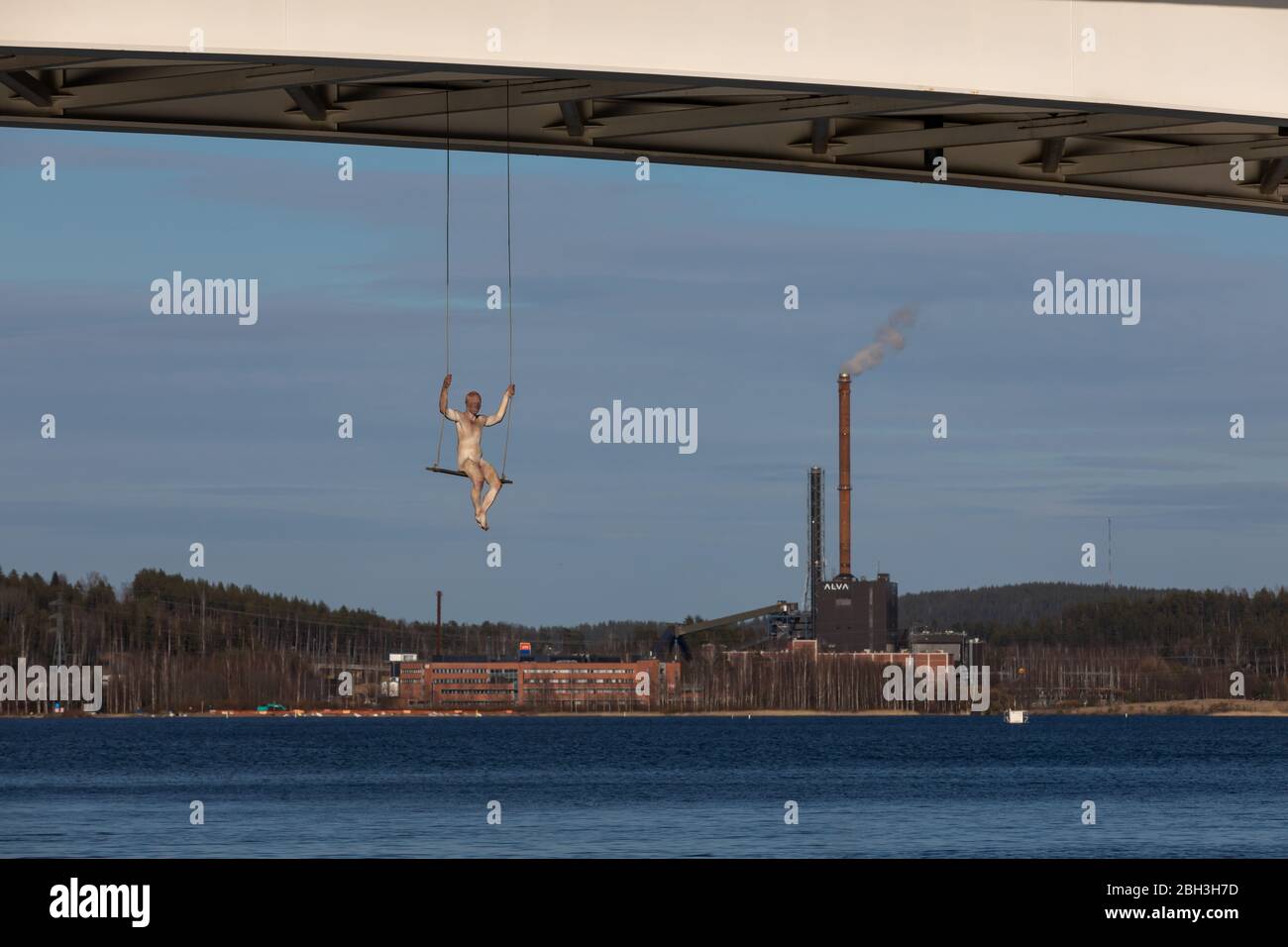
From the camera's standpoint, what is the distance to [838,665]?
529 feet

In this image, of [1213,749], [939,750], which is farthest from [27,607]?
A: [1213,749]

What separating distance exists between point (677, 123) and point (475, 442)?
8.68 feet

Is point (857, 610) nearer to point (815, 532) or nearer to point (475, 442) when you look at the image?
point (815, 532)

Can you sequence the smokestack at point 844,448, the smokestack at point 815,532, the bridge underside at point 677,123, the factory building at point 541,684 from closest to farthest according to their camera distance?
the bridge underside at point 677,123 → the smokestack at point 844,448 → the smokestack at point 815,532 → the factory building at point 541,684

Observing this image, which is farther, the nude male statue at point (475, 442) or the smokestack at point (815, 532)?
the smokestack at point (815, 532)

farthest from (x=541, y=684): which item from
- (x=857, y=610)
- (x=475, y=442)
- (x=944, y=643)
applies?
(x=475, y=442)

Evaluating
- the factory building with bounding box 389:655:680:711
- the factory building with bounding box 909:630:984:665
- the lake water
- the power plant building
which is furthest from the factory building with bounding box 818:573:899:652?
the factory building with bounding box 389:655:680:711

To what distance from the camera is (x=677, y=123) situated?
12.2 meters

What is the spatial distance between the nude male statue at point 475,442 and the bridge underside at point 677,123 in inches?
75.1

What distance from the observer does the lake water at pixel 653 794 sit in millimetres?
54750

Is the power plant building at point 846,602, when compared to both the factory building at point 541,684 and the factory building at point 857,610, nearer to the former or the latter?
the factory building at point 857,610

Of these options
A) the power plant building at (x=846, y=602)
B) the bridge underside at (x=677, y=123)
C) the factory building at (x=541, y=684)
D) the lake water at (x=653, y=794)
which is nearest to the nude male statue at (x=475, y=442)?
the bridge underside at (x=677, y=123)
